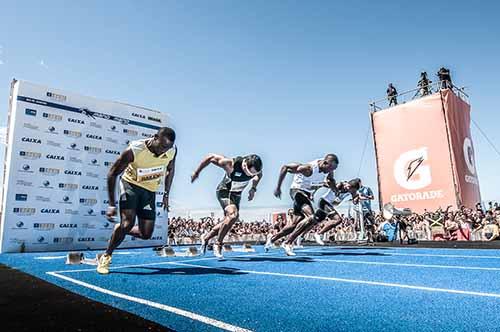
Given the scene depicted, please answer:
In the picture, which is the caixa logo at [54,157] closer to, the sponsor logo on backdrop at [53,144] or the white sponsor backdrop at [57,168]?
the white sponsor backdrop at [57,168]

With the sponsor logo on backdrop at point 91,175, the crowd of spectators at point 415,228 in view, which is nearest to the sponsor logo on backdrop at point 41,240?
the sponsor logo on backdrop at point 91,175

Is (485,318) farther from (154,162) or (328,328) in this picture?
(154,162)

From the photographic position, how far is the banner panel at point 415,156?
21.8 meters

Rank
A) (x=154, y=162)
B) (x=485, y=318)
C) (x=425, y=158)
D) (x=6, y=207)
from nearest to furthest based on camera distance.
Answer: (x=485, y=318), (x=154, y=162), (x=6, y=207), (x=425, y=158)

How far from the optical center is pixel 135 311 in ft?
8.07

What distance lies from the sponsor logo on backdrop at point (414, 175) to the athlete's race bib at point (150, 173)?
2129cm

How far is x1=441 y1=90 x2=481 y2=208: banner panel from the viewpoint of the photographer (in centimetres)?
2156

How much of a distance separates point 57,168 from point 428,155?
21.2m

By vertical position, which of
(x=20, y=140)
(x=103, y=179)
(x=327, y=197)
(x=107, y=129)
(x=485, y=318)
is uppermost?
(x=107, y=129)

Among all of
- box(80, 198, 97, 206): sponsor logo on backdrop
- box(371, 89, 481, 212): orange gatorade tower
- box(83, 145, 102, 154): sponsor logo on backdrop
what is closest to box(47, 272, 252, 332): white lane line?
box(80, 198, 97, 206): sponsor logo on backdrop

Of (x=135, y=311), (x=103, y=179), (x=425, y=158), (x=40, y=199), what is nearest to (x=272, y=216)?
(x=425, y=158)

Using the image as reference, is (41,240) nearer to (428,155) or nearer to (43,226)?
(43,226)

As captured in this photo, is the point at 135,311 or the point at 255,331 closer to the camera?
the point at 255,331

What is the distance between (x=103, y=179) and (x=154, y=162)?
9.76 m
